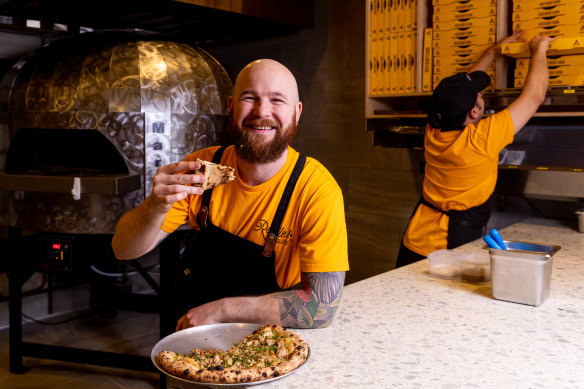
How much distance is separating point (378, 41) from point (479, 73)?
0.76m

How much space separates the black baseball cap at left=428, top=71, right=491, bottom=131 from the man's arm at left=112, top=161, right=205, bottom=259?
1.45 m

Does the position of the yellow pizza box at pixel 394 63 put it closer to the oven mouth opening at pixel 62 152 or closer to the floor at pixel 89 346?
the oven mouth opening at pixel 62 152

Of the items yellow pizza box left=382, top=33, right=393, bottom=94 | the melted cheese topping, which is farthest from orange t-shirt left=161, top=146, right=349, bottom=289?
yellow pizza box left=382, top=33, right=393, bottom=94

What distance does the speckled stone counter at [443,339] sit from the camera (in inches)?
39.2

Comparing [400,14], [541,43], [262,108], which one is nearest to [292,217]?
[262,108]

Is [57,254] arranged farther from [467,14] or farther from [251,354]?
[467,14]

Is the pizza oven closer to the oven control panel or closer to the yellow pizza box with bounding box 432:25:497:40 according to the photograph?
the oven control panel

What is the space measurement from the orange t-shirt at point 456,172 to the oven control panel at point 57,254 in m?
1.85

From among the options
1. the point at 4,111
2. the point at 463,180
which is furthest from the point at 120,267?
the point at 463,180

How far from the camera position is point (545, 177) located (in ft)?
8.86

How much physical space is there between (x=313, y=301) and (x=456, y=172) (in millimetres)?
1501

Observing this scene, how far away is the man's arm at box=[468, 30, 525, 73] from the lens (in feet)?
8.14

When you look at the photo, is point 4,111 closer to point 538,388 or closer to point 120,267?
point 120,267

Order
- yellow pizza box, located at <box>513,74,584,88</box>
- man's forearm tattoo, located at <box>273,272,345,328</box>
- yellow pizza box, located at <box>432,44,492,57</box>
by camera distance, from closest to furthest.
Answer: man's forearm tattoo, located at <box>273,272,345,328</box>, yellow pizza box, located at <box>513,74,584,88</box>, yellow pizza box, located at <box>432,44,492,57</box>
